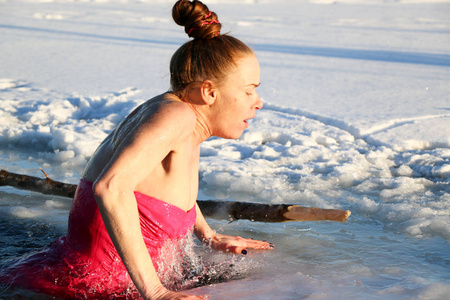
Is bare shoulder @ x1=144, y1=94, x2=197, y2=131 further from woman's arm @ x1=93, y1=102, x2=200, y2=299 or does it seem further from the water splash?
the water splash

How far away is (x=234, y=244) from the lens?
244cm

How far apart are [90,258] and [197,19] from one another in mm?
971

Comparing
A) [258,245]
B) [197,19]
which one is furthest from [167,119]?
[258,245]

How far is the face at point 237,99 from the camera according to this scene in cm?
188

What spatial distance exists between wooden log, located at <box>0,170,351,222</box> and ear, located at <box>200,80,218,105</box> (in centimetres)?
68

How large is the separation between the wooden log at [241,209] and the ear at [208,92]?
679 millimetres

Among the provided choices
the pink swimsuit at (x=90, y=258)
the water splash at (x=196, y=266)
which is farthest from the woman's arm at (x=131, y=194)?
the water splash at (x=196, y=266)

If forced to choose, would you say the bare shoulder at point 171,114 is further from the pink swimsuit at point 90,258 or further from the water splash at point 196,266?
the water splash at point 196,266

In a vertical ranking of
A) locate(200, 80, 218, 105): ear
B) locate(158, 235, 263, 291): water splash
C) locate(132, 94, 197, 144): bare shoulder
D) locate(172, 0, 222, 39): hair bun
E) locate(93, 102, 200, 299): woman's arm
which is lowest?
locate(158, 235, 263, 291): water splash

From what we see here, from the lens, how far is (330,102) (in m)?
5.71

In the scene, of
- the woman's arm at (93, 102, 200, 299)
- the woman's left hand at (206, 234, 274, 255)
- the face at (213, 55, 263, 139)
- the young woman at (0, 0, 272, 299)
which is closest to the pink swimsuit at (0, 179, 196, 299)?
the young woman at (0, 0, 272, 299)

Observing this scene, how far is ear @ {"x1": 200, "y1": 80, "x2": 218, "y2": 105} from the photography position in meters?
1.86

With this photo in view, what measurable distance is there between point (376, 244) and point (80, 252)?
149 centimetres

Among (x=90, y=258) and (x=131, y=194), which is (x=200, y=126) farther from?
(x=90, y=258)
